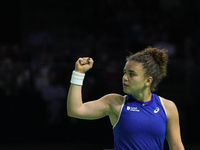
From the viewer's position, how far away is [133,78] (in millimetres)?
2686

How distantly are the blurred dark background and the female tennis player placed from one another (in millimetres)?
2830

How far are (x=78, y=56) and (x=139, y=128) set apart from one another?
162 inches

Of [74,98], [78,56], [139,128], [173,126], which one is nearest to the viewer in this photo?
[74,98]

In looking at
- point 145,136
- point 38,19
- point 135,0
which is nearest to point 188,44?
point 135,0

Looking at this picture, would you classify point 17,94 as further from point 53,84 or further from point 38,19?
point 38,19

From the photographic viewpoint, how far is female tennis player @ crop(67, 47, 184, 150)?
2664 mm

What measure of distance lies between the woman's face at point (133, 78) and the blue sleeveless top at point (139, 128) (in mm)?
159

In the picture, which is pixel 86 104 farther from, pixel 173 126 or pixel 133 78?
pixel 173 126

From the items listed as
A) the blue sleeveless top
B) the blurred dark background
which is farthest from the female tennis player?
the blurred dark background

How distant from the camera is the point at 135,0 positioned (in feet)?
27.3

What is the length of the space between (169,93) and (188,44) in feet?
5.27

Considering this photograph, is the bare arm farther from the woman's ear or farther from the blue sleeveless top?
the woman's ear

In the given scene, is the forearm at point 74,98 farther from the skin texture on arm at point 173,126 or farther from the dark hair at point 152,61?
the skin texture on arm at point 173,126

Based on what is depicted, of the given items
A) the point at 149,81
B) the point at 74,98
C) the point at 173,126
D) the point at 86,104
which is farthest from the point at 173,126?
the point at 74,98
